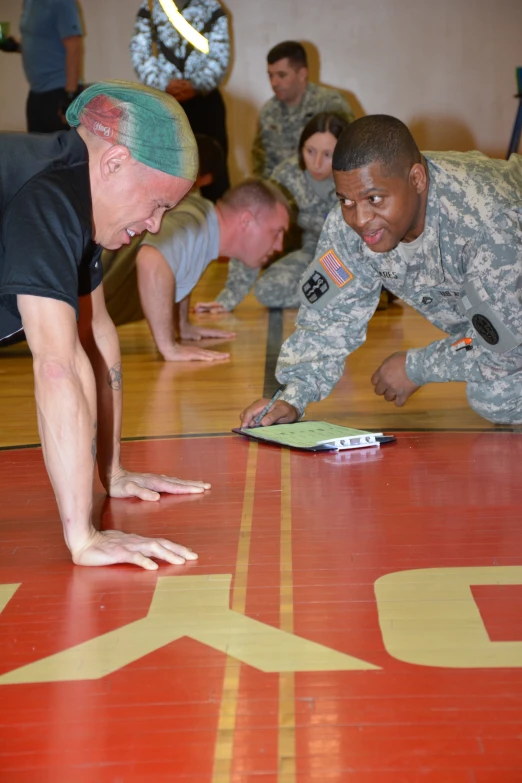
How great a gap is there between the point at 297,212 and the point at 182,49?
2847 millimetres

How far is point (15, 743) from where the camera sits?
4.31 ft

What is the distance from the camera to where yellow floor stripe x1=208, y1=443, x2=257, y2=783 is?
1244mm

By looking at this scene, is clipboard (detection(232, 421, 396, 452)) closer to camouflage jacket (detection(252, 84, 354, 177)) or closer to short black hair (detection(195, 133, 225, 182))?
short black hair (detection(195, 133, 225, 182))

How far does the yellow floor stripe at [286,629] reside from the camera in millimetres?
1248

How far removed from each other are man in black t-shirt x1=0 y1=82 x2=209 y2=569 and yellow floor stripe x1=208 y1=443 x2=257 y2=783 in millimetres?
126

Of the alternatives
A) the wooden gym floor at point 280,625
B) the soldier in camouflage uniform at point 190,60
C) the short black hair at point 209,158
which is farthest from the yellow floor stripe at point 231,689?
the soldier in camouflage uniform at point 190,60

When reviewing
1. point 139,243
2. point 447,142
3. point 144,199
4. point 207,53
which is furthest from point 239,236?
point 447,142

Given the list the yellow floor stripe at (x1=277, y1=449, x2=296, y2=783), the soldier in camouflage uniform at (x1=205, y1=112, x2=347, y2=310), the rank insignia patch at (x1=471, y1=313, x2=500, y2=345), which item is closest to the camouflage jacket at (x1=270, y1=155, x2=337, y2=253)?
the soldier in camouflage uniform at (x1=205, y1=112, x2=347, y2=310)

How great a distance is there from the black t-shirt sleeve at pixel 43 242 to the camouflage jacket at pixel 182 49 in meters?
6.59

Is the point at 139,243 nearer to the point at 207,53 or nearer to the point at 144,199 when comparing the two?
the point at 144,199

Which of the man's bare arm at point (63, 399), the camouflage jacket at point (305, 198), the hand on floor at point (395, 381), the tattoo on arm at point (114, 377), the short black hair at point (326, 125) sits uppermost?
the man's bare arm at point (63, 399)

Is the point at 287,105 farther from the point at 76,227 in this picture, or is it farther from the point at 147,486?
the point at 76,227

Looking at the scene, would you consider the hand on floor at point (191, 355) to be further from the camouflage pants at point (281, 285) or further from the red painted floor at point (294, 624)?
the camouflage pants at point (281, 285)

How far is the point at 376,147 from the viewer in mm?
2561
